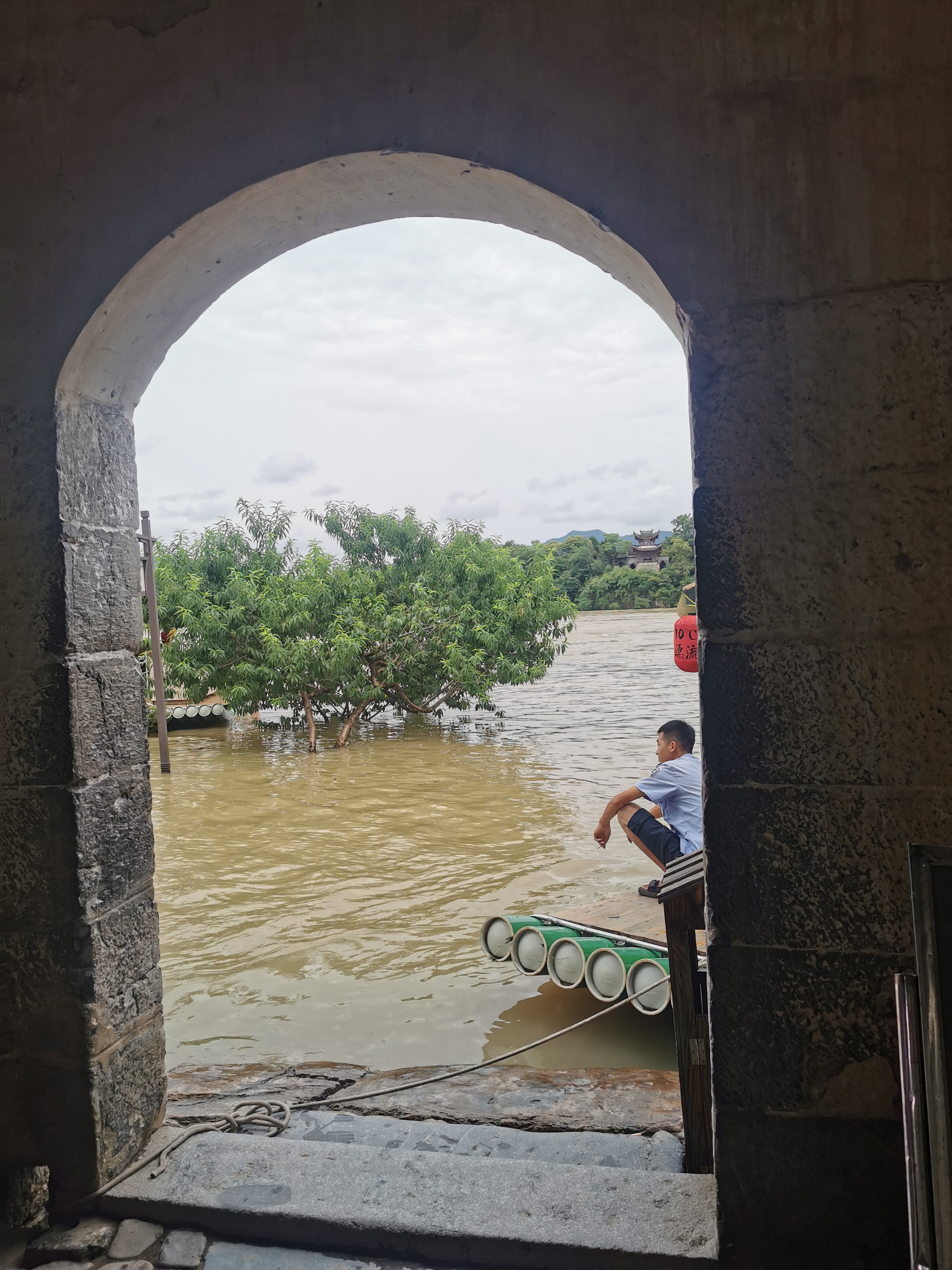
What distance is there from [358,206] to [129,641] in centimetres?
134

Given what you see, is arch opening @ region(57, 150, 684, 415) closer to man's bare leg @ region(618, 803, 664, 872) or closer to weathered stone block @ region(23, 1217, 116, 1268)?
weathered stone block @ region(23, 1217, 116, 1268)

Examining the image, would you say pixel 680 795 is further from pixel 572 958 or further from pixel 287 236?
pixel 287 236

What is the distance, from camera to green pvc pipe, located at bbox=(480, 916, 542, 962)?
510 centimetres

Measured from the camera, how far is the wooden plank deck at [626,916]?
182 inches

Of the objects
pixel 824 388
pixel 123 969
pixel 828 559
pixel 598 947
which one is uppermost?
pixel 824 388

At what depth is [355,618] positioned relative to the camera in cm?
1330

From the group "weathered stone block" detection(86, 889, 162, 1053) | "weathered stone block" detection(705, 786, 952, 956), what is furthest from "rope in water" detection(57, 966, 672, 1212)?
"weathered stone block" detection(705, 786, 952, 956)

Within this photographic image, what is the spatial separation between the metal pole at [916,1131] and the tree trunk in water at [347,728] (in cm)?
1264

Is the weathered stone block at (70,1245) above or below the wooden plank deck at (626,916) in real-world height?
above

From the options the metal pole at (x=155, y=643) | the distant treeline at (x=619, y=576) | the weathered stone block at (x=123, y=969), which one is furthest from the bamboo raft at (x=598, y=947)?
the distant treeline at (x=619, y=576)

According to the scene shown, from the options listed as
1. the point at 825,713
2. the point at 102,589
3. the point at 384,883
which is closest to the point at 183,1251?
the point at 102,589

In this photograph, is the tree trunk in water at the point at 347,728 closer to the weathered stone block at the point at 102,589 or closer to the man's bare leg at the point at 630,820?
the man's bare leg at the point at 630,820

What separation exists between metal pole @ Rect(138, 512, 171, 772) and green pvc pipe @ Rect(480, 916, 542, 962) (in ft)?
23.8

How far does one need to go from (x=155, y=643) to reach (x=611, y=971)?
345 inches
